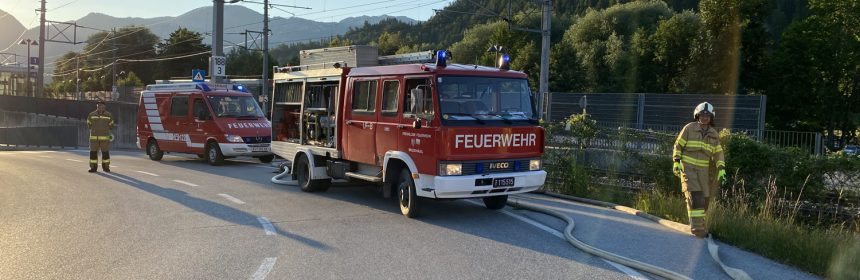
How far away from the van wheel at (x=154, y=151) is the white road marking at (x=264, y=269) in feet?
48.6

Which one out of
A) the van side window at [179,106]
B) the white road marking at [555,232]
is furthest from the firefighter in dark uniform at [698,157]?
the van side window at [179,106]

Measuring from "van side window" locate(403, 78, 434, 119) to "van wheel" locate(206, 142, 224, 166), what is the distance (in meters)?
10.1

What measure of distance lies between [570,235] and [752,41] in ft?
111

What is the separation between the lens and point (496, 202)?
32.5ft

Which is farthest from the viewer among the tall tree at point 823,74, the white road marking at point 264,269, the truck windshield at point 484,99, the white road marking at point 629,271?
the tall tree at point 823,74

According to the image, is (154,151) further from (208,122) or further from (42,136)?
(42,136)

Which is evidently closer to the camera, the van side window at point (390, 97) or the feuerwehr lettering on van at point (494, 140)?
the feuerwehr lettering on van at point (494, 140)

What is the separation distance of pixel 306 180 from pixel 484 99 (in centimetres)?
445

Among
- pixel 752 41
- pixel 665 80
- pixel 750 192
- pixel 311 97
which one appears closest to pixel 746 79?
pixel 752 41

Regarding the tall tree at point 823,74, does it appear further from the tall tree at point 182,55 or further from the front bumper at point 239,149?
the tall tree at point 182,55

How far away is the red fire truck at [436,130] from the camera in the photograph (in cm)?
852

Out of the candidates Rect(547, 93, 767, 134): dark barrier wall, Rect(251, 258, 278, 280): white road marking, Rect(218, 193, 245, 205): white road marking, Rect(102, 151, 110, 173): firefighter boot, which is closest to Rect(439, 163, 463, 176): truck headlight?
Rect(251, 258, 278, 280): white road marking

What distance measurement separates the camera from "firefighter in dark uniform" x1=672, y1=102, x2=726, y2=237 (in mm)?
8047

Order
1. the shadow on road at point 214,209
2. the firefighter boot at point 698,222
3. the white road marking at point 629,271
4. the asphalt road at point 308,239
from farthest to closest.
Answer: the firefighter boot at point 698,222 < the shadow on road at point 214,209 < the asphalt road at point 308,239 < the white road marking at point 629,271
